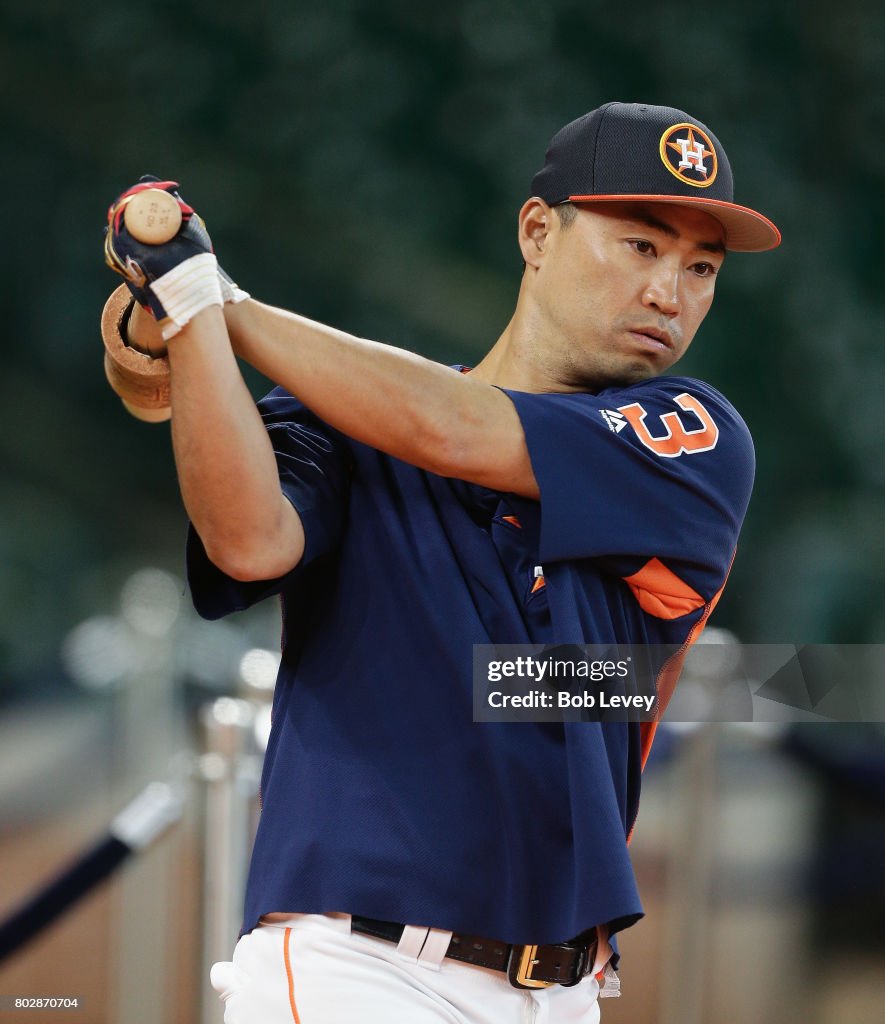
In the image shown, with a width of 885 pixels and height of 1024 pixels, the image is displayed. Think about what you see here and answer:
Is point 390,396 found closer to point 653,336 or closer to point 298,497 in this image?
point 298,497

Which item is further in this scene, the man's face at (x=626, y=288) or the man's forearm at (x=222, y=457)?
the man's face at (x=626, y=288)

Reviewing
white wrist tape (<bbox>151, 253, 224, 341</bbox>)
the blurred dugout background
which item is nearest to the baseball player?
white wrist tape (<bbox>151, 253, 224, 341</bbox>)

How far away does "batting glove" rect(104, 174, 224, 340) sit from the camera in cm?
107

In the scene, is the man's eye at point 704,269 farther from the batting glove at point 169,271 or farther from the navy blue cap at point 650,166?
the batting glove at point 169,271

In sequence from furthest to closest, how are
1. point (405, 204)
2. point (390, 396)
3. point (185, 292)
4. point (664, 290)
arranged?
point (405, 204)
point (664, 290)
point (390, 396)
point (185, 292)

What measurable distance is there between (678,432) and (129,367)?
58 centimetres

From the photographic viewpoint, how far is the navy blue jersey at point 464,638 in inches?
47.1

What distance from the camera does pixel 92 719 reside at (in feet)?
11.5

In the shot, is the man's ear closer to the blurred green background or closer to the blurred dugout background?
the blurred dugout background

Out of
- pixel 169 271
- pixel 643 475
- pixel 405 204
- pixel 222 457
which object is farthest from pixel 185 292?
pixel 405 204

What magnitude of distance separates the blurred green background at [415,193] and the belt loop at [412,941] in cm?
394

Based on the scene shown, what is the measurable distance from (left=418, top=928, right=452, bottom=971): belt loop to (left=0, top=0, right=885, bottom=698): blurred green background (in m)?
3.93

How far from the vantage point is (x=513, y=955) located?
121 centimetres

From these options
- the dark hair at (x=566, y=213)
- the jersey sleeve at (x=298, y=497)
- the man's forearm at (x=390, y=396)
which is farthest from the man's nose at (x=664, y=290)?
the jersey sleeve at (x=298, y=497)
